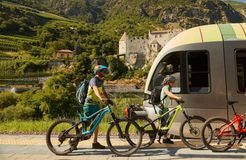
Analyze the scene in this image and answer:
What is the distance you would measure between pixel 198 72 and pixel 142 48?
429ft

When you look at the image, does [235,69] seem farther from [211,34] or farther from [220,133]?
[220,133]

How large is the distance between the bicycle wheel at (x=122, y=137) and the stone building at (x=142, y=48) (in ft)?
409

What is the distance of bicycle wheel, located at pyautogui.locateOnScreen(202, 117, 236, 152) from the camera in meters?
8.35

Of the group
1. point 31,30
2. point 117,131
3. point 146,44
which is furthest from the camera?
point 31,30

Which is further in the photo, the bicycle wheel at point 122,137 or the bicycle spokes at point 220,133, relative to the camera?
the bicycle spokes at point 220,133

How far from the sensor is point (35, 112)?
51.4m

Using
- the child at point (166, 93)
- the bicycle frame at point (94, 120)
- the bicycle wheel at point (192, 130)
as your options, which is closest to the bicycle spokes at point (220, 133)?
the bicycle wheel at point (192, 130)

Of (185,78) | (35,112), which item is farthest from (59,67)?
(185,78)

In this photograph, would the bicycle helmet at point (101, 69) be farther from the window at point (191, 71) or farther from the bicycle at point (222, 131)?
the window at point (191, 71)

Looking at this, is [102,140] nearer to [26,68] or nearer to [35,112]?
[35,112]

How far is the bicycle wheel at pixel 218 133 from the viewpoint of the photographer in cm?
835

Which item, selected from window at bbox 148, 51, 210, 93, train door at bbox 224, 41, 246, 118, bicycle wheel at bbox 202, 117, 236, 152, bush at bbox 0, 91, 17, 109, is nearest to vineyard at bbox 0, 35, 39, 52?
bush at bbox 0, 91, 17, 109

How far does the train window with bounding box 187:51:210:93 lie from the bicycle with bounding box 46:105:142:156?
2.59 m

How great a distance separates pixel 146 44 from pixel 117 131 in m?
134
